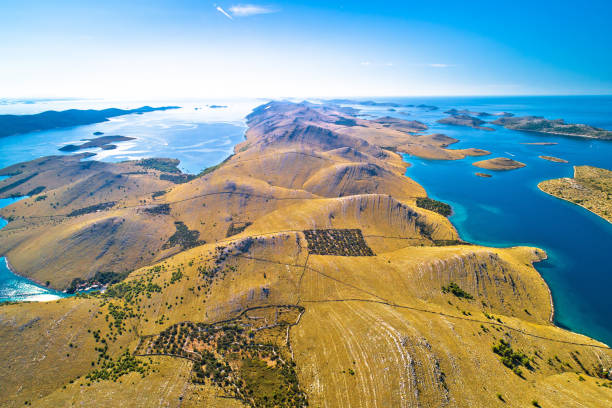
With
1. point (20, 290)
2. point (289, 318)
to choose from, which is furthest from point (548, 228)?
point (20, 290)

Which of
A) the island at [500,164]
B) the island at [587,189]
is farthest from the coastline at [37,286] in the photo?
the island at [500,164]

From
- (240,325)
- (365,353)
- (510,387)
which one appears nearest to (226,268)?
(240,325)

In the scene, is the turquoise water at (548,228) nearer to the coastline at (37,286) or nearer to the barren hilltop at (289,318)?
the barren hilltop at (289,318)

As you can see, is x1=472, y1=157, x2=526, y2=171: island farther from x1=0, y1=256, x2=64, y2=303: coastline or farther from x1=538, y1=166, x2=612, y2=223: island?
x1=0, y1=256, x2=64, y2=303: coastline

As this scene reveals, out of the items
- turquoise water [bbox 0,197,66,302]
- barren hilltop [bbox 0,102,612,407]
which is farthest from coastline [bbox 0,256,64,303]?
barren hilltop [bbox 0,102,612,407]

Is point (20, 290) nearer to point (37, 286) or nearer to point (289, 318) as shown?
point (37, 286)
